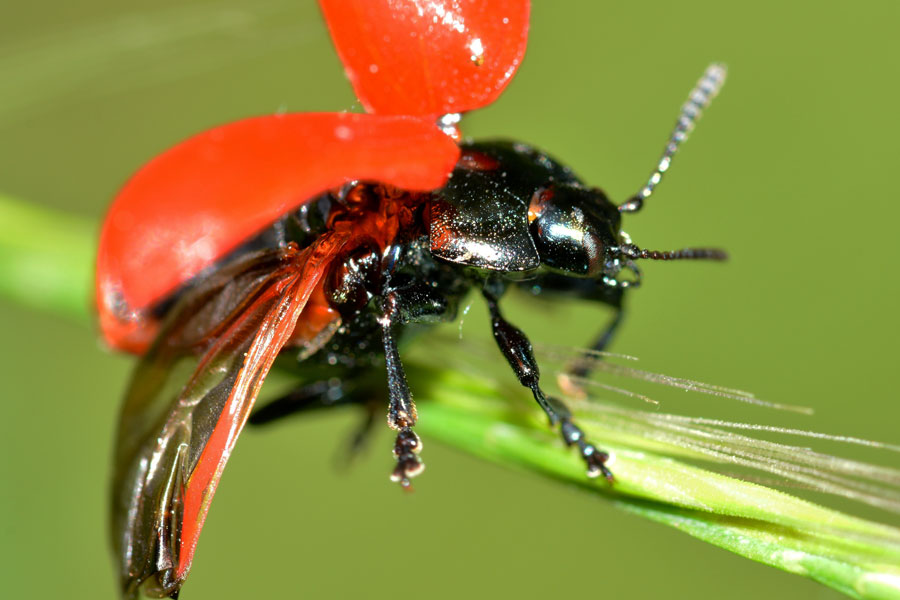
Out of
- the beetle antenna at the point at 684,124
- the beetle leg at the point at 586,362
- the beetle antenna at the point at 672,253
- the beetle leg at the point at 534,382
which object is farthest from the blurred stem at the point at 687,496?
the beetle antenna at the point at 684,124

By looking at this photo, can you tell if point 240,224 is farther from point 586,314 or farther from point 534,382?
point 586,314

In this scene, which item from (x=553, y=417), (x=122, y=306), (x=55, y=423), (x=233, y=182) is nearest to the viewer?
(x=233, y=182)

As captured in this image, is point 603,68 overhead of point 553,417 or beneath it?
overhead

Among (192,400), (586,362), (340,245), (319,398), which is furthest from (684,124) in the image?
(192,400)

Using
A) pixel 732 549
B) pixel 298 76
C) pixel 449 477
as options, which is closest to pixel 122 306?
pixel 732 549

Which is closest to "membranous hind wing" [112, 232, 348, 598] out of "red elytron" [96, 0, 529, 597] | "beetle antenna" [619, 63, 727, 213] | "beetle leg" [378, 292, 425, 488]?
"red elytron" [96, 0, 529, 597]

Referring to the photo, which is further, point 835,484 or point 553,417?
point 553,417

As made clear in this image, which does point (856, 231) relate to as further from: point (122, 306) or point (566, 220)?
point (122, 306)
